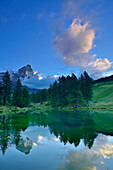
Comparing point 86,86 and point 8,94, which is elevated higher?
point 86,86

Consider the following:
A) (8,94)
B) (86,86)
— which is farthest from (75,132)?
(86,86)

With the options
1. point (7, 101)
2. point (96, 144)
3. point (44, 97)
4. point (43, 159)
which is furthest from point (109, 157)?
point (44, 97)

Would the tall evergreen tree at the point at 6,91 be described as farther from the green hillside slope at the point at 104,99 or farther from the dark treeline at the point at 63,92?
the green hillside slope at the point at 104,99

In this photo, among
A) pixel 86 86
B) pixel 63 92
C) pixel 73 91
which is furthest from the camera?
pixel 63 92

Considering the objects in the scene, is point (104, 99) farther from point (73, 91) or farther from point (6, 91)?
point (6, 91)

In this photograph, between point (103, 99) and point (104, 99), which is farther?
point (103, 99)

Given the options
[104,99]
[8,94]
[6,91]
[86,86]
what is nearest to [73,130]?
[8,94]

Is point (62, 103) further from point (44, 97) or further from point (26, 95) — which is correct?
point (44, 97)

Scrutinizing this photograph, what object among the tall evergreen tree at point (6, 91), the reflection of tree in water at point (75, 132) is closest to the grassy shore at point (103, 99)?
the tall evergreen tree at point (6, 91)

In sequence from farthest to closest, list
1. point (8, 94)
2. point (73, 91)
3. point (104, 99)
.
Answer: point (104, 99)
point (73, 91)
point (8, 94)

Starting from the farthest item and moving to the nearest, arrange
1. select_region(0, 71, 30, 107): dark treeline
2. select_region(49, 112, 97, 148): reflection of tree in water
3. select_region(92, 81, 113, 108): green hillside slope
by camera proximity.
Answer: select_region(92, 81, 113, 108): green hillside slope, select_region(0, 71, 30, 107): dark treeline, select_region(49, 112, 97, 148): reflection of tree in water

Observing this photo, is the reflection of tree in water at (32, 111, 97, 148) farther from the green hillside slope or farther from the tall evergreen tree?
the green hillside slope

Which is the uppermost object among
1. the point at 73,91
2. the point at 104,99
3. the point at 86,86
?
the point at 86,86

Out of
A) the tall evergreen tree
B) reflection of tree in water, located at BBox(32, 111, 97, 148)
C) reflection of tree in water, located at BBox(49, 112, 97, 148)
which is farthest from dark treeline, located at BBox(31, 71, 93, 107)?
reflection of tree in water, located at BBox(49, 112, 97, 148)
